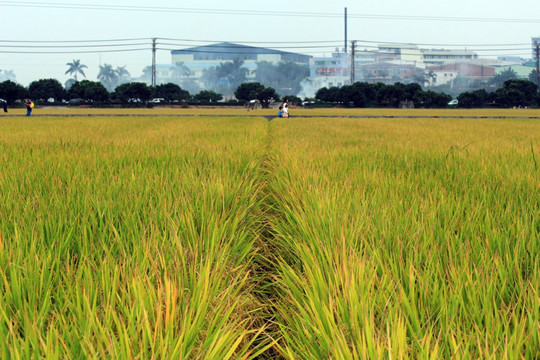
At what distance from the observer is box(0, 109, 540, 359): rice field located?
0.96 metres

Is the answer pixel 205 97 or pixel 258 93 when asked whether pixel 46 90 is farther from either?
pixel 258 93

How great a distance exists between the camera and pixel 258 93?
174ft

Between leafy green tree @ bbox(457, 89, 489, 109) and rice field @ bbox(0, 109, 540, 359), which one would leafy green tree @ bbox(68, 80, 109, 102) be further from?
rice field @ bbox(0, 109, 540, 359)

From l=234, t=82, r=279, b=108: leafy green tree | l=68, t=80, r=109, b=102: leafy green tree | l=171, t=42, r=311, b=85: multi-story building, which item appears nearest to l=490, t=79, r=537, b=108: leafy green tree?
l=234, t=82, r=279, b=108: leafy green tree

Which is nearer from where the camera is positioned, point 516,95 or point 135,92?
point 516,95

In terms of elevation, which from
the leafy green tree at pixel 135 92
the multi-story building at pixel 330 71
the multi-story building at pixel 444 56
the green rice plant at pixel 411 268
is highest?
the multi-story building at pixel 444 56

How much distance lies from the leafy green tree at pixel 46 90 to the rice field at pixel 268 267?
168 ft

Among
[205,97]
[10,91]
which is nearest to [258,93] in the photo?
[205,97]

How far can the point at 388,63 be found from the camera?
158375 mm

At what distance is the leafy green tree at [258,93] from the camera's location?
171 feet

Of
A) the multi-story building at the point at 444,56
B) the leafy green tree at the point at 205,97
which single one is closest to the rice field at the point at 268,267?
the leafy green tree at the point at 205,97

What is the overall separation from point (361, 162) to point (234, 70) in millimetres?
139143

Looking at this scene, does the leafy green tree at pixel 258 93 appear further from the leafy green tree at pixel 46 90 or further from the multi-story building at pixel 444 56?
the multi-story building at pixel 444 56

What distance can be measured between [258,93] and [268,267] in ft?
170
